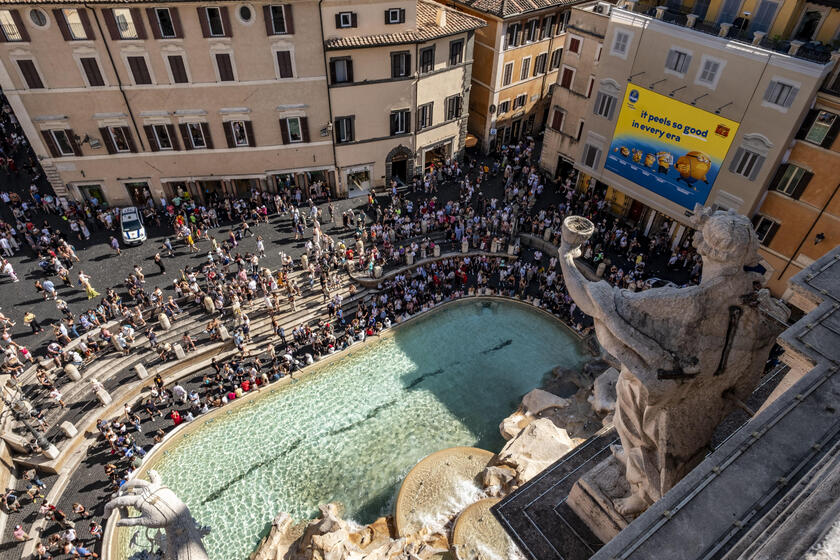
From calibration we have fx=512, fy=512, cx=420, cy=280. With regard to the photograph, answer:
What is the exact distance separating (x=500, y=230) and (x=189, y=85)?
2101 cm

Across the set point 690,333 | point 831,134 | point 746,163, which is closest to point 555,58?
point 746,163

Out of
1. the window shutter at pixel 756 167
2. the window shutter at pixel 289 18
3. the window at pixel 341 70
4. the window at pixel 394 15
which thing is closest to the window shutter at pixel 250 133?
the window at pixel 341 70

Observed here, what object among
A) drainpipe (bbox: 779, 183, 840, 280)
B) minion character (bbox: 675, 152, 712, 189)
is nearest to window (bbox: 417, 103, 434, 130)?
minion character (bbox: 675, 152, 712, 189)

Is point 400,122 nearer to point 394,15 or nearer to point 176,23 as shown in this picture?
point 394,15

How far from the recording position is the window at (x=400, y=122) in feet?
114

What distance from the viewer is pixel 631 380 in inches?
374

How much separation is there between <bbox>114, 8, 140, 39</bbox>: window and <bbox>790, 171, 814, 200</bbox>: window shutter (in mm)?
35764

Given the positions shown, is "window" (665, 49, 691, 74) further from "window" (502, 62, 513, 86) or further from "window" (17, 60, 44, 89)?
"window" (17, 60, 44, 89)

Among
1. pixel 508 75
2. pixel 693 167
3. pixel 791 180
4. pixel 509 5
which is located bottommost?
pixel 693 167

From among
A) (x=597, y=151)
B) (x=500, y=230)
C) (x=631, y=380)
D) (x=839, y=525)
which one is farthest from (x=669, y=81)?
(x=839, y=525)

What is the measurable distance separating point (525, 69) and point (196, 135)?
25698 mm

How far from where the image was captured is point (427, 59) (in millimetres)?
33531

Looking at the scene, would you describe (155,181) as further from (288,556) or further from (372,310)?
(288,556)

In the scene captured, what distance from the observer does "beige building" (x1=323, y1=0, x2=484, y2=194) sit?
30.8m
